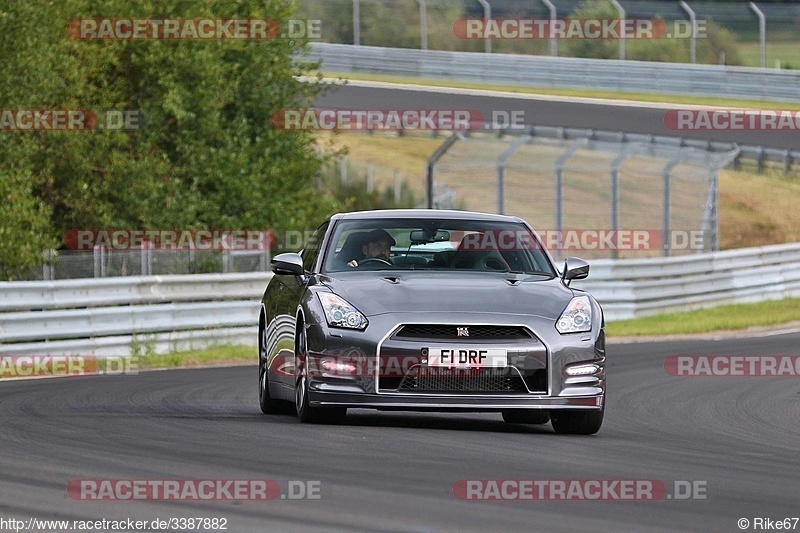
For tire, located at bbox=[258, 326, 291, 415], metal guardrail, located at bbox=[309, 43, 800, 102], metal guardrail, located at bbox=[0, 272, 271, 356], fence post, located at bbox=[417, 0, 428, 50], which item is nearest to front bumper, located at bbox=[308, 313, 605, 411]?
tire, located at bbox=[258, 326, 291, 415]

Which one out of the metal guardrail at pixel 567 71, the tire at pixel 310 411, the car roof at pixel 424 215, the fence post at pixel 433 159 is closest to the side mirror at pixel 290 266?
the car roof at pixel 424 215

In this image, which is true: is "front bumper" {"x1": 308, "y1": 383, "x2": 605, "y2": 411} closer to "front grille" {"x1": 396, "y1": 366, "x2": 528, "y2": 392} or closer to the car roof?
"front grille" {"x1": 396, "y1": 366, "x2": 528, "y2": 392}

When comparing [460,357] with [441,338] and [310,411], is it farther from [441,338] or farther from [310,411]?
[310,411]

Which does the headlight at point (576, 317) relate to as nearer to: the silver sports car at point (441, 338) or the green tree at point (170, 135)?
the silver sports car at point (441, 338)

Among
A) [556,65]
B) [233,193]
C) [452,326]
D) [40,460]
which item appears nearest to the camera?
[40,460]

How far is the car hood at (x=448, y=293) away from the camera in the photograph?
9844 millimetres

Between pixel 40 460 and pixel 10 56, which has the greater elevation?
pixel 10 56

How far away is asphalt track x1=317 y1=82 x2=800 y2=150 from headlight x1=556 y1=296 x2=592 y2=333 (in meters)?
26.8

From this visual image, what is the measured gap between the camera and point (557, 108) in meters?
41.0

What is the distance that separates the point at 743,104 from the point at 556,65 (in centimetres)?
617

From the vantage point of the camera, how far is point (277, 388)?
1133 centimetres

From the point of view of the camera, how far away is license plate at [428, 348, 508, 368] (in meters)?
9.63

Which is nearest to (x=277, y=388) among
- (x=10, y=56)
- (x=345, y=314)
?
(x=345, y=314)

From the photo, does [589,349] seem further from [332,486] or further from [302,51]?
[302,51]
